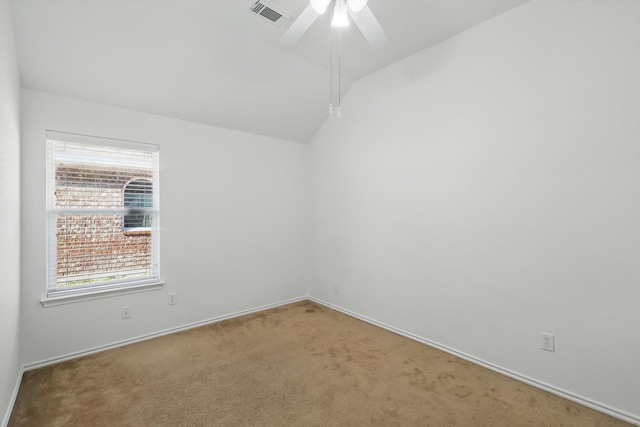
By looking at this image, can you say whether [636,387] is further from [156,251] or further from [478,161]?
[156,251]

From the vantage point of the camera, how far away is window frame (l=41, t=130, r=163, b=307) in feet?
8.37

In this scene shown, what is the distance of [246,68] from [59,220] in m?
2.22

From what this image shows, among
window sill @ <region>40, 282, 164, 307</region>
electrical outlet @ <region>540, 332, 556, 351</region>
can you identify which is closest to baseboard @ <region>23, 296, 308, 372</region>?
window sill @ <region>40, 282, 164, 307</region>

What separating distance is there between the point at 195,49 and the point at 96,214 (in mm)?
1798

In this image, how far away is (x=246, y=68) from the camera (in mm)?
2941

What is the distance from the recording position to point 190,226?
3.31 metres

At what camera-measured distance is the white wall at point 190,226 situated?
2463 millimetres

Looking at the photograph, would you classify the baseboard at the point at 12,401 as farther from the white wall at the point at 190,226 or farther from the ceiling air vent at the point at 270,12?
the ceiling air vent at the point at 270,12

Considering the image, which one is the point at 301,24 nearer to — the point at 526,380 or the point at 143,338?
the point at 526,380

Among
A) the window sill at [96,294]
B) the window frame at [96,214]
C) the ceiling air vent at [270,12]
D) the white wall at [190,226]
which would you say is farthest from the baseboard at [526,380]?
the ceiling air vent at [270,12]

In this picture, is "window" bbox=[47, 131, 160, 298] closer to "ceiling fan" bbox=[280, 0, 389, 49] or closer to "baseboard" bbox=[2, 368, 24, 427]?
"baseboard" bbox=[2, 368, 24, 427]

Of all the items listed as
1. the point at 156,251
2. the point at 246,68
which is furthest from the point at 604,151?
the point at 156,251

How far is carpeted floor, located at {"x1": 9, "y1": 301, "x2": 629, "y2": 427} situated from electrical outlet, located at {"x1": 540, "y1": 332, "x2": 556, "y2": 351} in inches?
12.6

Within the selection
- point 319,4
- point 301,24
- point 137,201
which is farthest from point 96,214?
point 319,4
